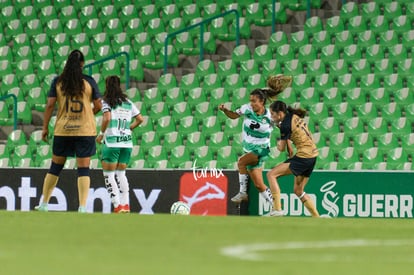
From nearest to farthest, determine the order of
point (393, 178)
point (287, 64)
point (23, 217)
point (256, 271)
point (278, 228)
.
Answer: point (256, 271), point (278, 228), point (23, 217), point (393, 178), point (287, 64)

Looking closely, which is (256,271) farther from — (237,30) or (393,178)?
(237,30)

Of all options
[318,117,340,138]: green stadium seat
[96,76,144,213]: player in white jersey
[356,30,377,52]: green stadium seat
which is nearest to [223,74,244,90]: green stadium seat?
[318,117,340,138]: green stadium seat

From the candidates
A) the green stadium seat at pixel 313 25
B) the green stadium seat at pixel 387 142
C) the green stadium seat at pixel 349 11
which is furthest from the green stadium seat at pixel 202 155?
the green stadium seat at pixel 349 11

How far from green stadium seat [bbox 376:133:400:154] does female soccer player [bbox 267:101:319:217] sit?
398cm

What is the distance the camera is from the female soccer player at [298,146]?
1573 cm

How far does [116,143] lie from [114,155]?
15cm

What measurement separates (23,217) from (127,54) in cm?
1112

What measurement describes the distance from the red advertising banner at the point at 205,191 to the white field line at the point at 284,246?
29.0 feet

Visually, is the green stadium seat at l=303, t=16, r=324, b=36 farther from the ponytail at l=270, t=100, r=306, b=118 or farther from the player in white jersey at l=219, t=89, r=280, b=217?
the ponytail at l=270, t=100, r=306, b=118

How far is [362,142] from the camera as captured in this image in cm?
1997

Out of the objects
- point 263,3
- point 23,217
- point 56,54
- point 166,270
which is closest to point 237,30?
point 263,3

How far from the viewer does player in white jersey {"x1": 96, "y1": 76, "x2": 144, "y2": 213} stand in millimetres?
15547

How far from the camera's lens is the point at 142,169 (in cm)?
1839

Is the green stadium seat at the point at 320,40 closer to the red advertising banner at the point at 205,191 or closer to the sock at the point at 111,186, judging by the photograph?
the red advertising banner at the point at 205,191
